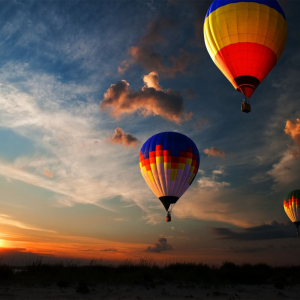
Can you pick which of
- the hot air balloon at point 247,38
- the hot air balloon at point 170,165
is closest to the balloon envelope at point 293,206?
the hot air balloon at point 170,165

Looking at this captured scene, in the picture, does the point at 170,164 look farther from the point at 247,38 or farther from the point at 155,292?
the point at 155,292

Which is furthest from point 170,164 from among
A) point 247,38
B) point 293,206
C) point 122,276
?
point 293,206

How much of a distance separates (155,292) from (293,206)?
175 ft

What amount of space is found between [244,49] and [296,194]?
4163cm

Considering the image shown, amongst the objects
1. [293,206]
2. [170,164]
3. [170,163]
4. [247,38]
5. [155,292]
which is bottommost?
[155,292]

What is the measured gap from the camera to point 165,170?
36875 mm

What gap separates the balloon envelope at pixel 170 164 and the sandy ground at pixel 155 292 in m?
18.6

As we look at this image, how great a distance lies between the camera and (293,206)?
6097 cm

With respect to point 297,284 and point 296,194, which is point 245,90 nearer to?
point 297,284

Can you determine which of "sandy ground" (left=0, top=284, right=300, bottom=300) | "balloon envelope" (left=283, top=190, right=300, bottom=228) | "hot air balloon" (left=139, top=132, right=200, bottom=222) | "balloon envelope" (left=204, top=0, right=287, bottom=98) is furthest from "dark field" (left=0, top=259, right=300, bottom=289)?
"balloon envelope" (left=283, top=190, right=300, bottom=228)

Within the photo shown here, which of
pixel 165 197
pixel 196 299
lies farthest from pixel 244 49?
pixel 196 299

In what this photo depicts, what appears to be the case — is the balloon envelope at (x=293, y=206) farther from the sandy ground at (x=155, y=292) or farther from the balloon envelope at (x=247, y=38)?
the sandy ground at (x=155, y=292)

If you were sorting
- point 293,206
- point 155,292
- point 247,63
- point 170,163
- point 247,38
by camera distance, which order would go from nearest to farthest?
point 155,292, point 247,38, point 247,63, point 170,163, point 293,206

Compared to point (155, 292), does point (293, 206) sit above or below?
above
